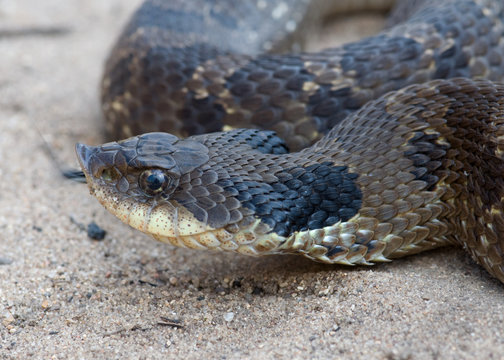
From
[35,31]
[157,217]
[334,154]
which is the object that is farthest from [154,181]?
[35,31]

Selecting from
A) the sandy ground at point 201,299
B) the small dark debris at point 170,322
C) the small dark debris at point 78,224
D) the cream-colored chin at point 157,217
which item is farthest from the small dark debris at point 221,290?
the small dark debris at point 78,224

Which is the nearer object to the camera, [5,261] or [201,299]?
[201,299]

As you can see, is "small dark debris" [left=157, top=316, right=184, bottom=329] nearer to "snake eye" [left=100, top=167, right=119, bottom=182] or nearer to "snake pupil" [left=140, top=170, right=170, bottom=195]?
"snake pupil" [left=140, top=170, right=170, bottom=195]

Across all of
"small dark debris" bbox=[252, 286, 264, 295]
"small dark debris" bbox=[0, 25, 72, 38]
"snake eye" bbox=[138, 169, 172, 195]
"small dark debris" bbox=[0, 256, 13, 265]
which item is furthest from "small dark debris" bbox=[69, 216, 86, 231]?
"small dark debris" bbox=[0, 25, 72, 38]

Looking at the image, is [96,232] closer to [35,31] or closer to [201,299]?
[201,299]

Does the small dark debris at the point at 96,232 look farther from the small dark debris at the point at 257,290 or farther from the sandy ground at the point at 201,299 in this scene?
the small dark debris at the point at 257,290

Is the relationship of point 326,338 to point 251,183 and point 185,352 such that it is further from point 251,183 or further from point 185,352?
point 251,183
